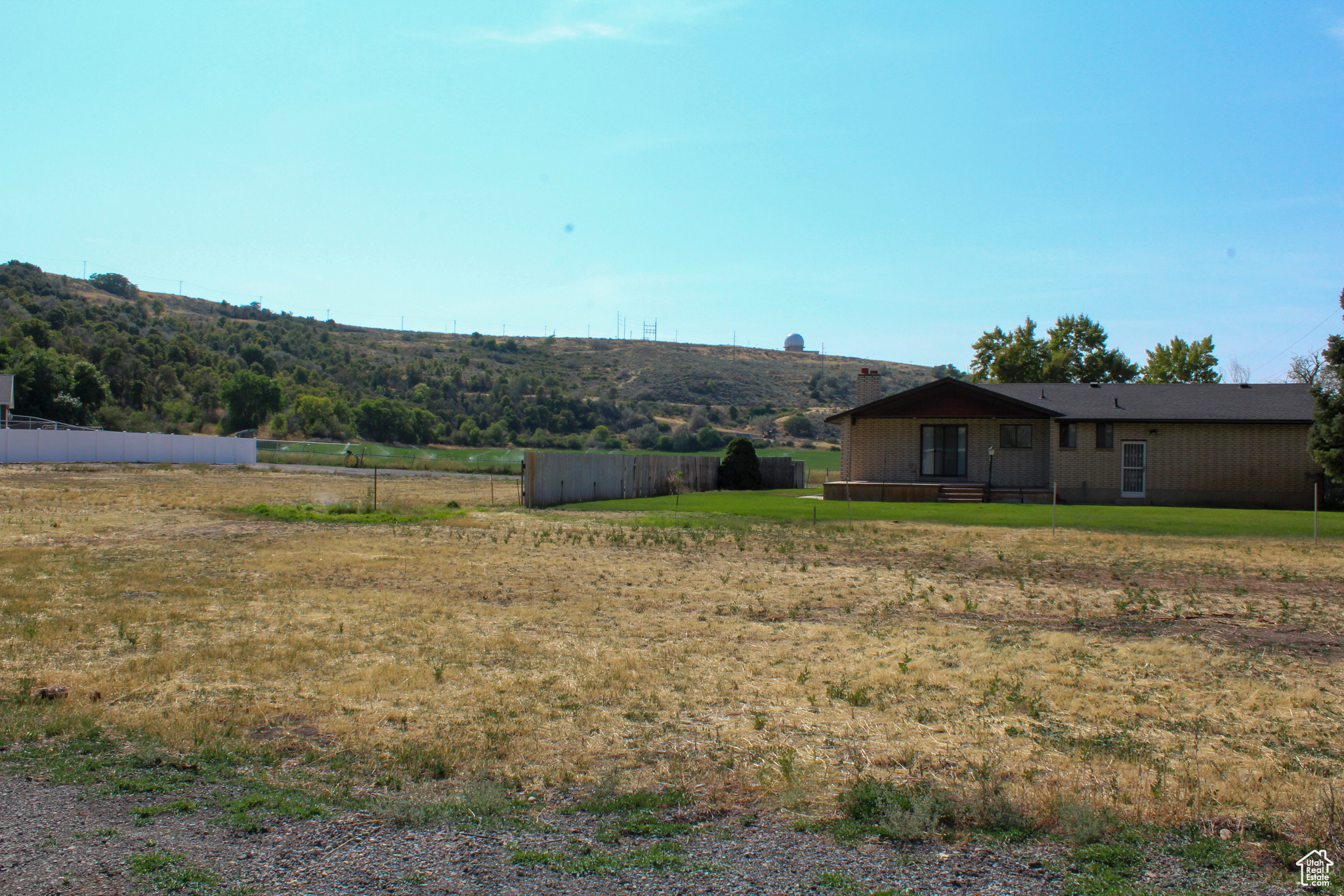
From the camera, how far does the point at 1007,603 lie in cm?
1218

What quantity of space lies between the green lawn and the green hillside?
41.4 meters

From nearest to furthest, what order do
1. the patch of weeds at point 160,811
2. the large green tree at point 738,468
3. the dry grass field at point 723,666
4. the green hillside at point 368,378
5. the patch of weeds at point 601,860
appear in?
the patch of weeds at point 601,860
the patch of weeds at point 160,811
the dry grass field at point 723,666
the large green tree at point 738,468
the green hillside at point 368,378

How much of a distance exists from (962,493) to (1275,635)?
20.5 metres

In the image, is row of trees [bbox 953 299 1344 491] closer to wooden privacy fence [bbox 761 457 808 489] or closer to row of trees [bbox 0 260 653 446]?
wooden privacy fence [bbox 761 457 808 489]

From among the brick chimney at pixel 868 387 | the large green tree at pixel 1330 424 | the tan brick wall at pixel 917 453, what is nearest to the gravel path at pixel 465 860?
the large green tree at pixel 1330 424

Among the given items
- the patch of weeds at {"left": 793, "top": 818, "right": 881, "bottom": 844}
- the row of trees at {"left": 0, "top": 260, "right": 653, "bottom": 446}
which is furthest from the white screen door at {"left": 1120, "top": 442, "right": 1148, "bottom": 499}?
the row of trees at {"left": 0, "top": 260, "right": 653, "bottom": 446}

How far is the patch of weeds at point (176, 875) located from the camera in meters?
4.02

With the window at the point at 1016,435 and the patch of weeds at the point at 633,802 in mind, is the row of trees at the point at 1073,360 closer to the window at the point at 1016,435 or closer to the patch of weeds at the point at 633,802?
the window at the point at 1016,435

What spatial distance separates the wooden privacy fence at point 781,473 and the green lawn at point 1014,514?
956 cm

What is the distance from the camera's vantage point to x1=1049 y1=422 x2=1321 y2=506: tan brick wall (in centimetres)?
3002

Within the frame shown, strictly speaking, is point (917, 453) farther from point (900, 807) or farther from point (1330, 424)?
point (900, 807)

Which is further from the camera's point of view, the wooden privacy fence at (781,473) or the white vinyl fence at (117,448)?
the white vinyl fence at (117,448)

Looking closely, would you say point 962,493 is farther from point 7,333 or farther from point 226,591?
point 7,333

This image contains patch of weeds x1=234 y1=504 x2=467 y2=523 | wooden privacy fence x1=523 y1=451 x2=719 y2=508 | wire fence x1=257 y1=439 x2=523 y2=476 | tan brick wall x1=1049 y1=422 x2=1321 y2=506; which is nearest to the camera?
patch of weeds x1=234 y1=504 x2=467 y2=523
